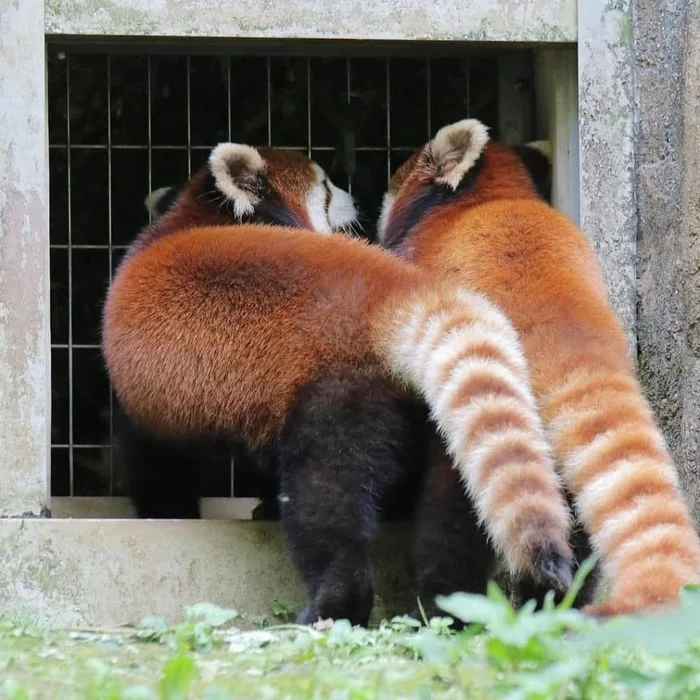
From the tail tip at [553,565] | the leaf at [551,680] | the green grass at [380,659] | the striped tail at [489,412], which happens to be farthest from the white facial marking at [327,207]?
the leaf at [551,680]

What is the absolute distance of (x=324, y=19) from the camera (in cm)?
558

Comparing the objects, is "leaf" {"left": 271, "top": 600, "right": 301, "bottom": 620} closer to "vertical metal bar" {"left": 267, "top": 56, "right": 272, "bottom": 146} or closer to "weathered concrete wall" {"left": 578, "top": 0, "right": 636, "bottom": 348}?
"weathered concrete wall" {"left": 578, "top": 0, "right": 636, "bottom": 348}

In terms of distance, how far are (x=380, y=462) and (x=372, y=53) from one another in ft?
8.51

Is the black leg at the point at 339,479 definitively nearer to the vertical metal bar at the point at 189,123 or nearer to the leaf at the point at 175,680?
the leaf at the point at 175,680

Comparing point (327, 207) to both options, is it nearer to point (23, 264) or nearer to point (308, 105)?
point (308, 105)

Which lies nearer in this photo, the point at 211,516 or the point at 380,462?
the point at 380,462

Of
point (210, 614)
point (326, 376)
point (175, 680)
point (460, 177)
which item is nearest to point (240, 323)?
point (326, 376)

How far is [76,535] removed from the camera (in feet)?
17.1

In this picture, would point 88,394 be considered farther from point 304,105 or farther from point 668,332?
point 668,332

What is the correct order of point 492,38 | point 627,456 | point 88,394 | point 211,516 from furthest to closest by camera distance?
point 88,394 < point 211,516 < point 492,38 < point 627,456

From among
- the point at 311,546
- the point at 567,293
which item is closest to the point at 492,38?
the point at 567,293

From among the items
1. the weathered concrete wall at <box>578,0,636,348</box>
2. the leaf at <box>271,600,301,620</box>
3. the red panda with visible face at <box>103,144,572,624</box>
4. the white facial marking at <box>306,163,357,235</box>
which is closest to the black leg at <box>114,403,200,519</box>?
the red panda with visible face at <box>103,144,572,624</box>

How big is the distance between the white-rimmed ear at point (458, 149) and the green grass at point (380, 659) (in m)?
2.39

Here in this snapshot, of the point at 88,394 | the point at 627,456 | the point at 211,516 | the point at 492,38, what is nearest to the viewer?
the point at 627,456
